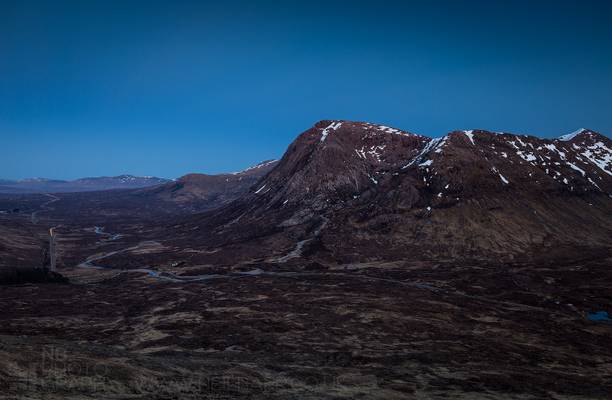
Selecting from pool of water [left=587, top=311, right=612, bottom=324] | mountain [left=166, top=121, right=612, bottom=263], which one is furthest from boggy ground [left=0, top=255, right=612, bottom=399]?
mountain [left=166, top=121, right=612, bottom=263]

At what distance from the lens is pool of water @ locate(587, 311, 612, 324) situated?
256 feet

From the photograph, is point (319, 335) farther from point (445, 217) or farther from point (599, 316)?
point (445, 217)

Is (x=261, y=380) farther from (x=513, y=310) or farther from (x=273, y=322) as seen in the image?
(x=513, y=310)

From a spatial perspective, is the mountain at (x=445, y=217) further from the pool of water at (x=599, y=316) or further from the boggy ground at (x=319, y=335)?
the pool of water at (x=599, y=316)

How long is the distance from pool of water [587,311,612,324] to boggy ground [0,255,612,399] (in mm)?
2115

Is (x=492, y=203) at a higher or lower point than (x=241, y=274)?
higher

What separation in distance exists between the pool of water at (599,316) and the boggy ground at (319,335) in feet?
6.94

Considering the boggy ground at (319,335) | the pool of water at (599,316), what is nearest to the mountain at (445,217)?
the boggy ground at (319,335)

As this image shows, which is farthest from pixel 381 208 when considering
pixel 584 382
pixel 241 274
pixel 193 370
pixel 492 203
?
pixel 193 370

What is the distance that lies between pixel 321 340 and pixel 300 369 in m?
16.7

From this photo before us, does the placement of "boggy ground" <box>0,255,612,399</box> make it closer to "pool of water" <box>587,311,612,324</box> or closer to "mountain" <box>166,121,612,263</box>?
"pool of water" <box>587,311,612,324</box>

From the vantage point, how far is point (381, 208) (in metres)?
172

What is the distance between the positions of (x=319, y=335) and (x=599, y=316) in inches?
2136

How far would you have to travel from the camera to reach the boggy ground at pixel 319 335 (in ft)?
117
